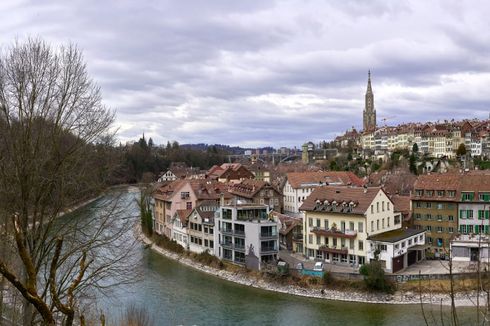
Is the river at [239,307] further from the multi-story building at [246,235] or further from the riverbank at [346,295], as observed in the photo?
the multi-story building at [246,235]

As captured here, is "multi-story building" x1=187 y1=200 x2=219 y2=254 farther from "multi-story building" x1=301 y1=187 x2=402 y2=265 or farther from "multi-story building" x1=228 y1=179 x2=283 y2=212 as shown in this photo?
"multi-story building" x1=228 y1=179 x2=283 y2=212

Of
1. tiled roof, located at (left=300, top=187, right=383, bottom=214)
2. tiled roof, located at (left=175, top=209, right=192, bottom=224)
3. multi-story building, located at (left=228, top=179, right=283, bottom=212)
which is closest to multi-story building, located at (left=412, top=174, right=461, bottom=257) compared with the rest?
tiled roof, located at (left=300, top=187, right=383, bottom=214)

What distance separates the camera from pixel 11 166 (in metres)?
6.28

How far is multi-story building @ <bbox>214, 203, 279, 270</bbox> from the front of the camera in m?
21.4

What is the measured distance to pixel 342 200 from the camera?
2202cm

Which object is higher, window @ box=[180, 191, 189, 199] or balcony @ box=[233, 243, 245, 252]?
window @ box=[180, 191, 189, 199]

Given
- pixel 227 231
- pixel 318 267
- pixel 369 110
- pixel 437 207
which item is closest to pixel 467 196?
pixel 437 207

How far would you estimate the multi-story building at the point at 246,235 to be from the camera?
2144 centimetres

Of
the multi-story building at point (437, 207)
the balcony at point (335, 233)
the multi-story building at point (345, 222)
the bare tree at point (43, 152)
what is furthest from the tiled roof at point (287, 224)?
the bare tree at point (43, 152)

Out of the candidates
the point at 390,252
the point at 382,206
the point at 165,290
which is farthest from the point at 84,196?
the point at 382,206

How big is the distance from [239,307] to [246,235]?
16.1 feet

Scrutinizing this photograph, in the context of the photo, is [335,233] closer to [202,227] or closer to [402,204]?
[402,204]

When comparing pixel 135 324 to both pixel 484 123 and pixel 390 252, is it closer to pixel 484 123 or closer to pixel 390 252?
pixel 390 252

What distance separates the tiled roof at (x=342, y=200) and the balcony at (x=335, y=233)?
34.9 inches
